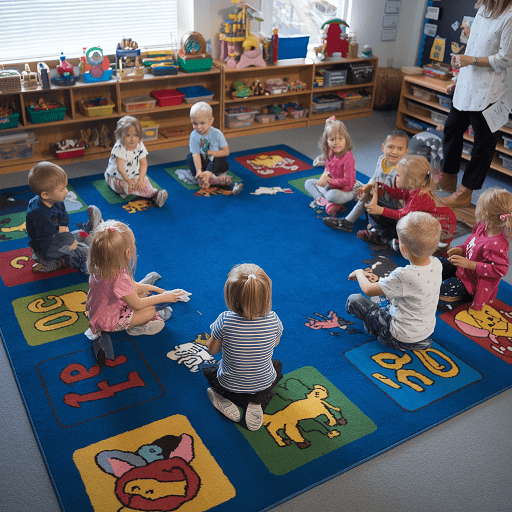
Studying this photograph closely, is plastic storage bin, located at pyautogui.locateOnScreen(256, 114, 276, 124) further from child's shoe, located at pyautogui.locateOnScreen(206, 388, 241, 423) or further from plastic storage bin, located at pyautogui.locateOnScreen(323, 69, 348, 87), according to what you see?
child's shoe, located at pyautogui.locateOnScreen(206, 388, 241, 423)

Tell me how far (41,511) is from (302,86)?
5.20 meters

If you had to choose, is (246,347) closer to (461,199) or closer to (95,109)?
(461,199)

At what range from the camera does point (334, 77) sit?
6.29m

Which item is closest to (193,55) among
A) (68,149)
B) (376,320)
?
(68,149)

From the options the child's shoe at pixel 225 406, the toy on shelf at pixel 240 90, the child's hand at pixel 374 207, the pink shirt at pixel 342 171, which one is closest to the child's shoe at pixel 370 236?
the child's hand at pixel 374 207

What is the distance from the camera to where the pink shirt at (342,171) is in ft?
14.1

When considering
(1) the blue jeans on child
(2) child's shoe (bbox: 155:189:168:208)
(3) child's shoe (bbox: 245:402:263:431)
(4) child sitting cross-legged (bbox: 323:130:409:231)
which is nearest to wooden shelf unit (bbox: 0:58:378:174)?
(2) child's shoe (bbox: 155:189:168:208)

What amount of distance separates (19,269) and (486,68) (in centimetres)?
383

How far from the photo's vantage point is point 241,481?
2186 mm

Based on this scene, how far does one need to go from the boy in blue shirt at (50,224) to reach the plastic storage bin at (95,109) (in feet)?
5.97

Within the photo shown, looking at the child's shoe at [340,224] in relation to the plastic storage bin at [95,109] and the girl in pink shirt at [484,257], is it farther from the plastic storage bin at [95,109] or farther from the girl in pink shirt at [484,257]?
the plastic storage bin at [95,109]

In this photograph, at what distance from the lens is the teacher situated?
4043 millimetres

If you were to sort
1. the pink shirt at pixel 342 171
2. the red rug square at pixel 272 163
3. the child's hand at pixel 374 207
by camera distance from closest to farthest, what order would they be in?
the child's hand at pixel 374 207 → the pink shirt at pixel 342 171 → the red rug square at pixel 272 163

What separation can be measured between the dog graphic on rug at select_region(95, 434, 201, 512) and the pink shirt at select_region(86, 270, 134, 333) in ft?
2.33
